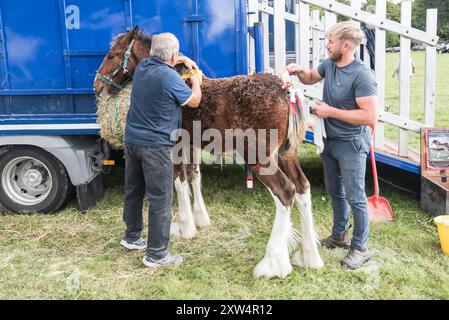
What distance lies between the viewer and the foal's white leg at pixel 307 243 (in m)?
3.86

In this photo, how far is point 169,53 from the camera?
360 cm

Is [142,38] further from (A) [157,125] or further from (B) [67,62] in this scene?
(A) [157,125]

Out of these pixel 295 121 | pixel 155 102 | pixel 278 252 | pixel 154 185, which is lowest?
pixel 278 252

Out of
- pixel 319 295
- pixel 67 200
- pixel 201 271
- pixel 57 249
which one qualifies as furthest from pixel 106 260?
pixel 319 295

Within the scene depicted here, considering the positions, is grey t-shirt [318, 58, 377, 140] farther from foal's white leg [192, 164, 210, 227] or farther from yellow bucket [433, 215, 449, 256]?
foal's white leg [192, 164, 210, 227]

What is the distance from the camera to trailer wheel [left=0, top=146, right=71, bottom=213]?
518 cm

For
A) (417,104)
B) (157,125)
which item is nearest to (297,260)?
(157,125)

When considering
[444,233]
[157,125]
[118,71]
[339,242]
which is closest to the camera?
[157,125]

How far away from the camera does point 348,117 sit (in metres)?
3.47

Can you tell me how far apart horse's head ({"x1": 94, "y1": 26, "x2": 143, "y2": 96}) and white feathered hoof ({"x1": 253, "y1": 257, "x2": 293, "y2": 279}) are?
7.21ft

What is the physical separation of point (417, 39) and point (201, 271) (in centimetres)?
326

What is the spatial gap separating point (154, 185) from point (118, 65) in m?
1.40

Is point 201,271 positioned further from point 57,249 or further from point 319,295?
point 57,249

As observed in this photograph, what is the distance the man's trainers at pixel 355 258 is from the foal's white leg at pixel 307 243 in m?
0.20
